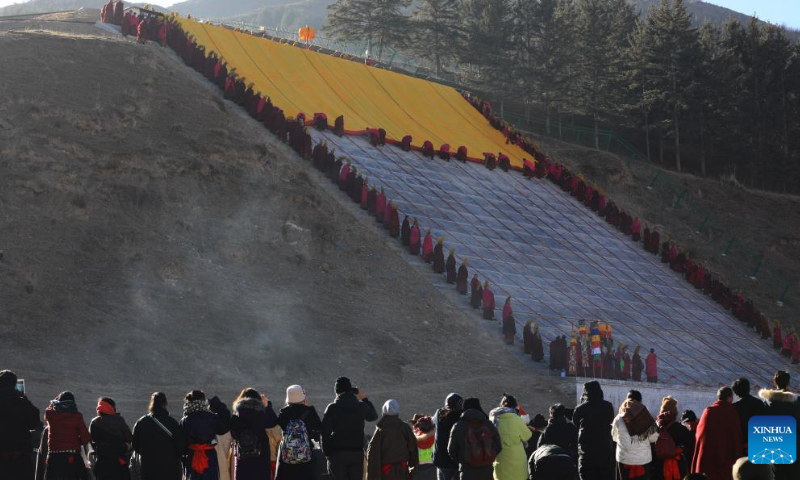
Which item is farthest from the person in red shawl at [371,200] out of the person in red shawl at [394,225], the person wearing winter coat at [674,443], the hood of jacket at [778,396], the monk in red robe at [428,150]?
the hood of jacket at [778,396]

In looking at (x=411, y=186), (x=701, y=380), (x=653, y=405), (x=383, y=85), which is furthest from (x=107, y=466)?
(x=383, y=85)

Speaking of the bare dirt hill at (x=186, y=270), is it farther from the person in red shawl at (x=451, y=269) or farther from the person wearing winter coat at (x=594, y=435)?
the person wearing winter coat at (x=594, y=435)

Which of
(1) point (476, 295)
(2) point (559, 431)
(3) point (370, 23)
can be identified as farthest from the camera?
(3) point (370, 23)

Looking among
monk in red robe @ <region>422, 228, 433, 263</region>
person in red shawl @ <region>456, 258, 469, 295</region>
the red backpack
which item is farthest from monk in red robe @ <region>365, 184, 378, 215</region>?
the red backpack

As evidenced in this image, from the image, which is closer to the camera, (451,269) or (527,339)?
(527,339)

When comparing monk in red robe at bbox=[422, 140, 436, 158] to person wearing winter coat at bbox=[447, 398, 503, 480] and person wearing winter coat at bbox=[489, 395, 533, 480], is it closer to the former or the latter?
Answer: person wearing winter coat at bbox=[489, 395, 533, 480]

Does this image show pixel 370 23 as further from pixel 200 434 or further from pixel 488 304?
pixel 200 434

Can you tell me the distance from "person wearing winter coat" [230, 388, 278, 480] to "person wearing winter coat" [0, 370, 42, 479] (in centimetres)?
180

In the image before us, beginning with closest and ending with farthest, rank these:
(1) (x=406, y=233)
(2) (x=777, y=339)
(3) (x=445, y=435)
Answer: (3) (x=445, y=435) < (1) (x=406, y=233) < (2) (x=777, y=339)

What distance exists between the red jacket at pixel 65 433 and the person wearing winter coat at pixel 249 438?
132cm

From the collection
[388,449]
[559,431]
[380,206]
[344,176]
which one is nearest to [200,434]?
[388,449]

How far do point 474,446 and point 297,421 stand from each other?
1.53 metres

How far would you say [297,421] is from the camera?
10.0 metres

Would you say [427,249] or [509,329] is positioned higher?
[427,249]
